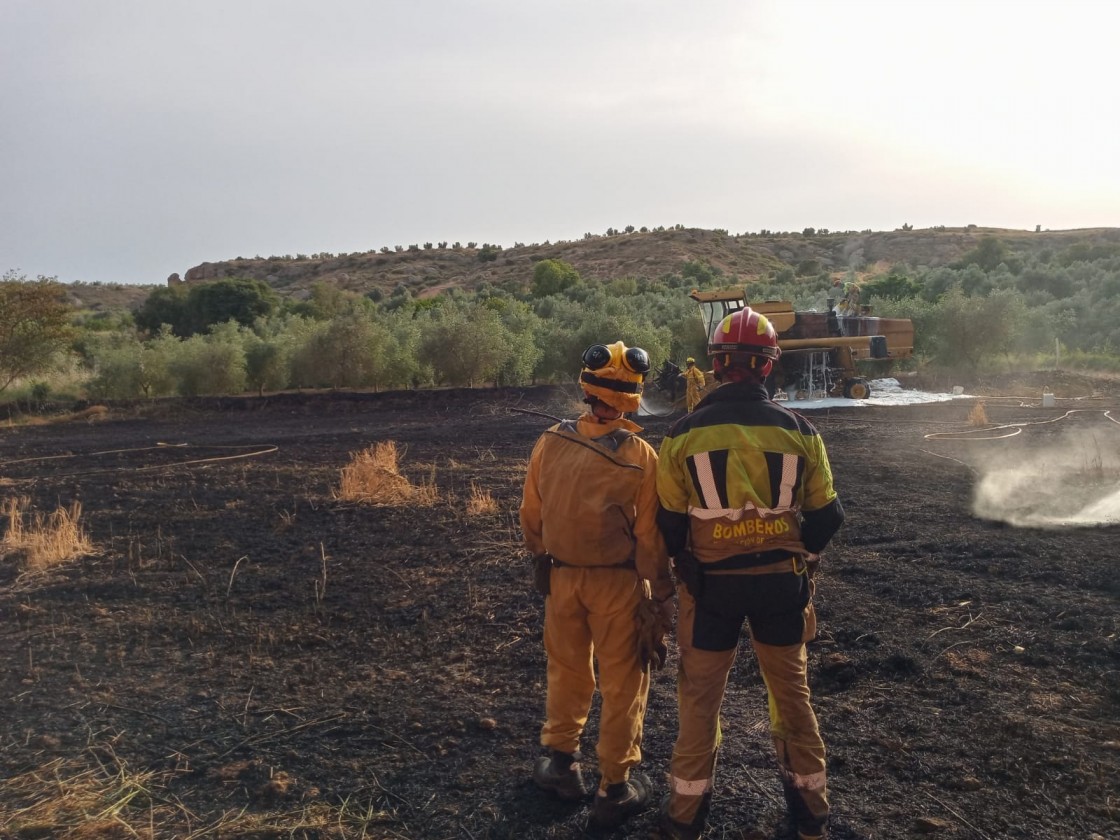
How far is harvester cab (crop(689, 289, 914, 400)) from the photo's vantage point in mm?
21734

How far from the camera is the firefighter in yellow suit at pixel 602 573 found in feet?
11.3

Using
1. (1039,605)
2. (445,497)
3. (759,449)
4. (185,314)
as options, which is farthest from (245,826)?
(185,314)

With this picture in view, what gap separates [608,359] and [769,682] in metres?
1.43

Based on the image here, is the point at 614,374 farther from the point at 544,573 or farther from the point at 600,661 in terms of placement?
the point at 600,661

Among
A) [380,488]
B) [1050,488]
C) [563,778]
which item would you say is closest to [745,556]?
[563,778]

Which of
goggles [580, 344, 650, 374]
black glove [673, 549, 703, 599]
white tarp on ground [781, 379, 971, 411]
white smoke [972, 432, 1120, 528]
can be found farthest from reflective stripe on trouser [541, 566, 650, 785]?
white tarp on ground [781, 379, 971, 411]

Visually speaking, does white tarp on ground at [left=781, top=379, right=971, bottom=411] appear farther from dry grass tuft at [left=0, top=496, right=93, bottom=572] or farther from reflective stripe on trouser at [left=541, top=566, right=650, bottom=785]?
reflective stripe on trouser at [left=541, top=566, right=650, bottom=785]

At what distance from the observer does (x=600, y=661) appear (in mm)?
3521

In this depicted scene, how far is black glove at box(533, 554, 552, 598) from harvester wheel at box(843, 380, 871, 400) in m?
19.7

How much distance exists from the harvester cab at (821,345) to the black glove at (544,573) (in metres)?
18.2

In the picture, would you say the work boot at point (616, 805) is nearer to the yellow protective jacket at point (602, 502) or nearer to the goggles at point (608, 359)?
the yellow protective jacket at point (602, 502)

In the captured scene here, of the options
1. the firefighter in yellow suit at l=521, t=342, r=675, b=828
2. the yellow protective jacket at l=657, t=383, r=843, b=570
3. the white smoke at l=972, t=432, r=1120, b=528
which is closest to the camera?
the yellow protective jacket at l=657, t=383, r=843, b=570

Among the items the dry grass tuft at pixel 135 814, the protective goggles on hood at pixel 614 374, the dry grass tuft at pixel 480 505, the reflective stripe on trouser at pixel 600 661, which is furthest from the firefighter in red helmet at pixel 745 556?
the dry grass tuft at pixel 480 505

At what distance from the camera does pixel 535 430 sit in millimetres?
17781
